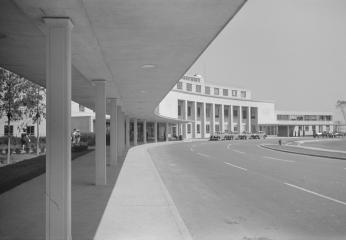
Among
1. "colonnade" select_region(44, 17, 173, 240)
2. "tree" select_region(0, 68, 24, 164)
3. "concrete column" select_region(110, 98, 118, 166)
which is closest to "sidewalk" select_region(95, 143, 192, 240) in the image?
"colonnade" select_region(44, 17, 173, 240)

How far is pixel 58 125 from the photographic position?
21.9 ft

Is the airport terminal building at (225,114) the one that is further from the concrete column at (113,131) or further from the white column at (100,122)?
the white column at (100,122)

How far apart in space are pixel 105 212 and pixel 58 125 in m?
3.02

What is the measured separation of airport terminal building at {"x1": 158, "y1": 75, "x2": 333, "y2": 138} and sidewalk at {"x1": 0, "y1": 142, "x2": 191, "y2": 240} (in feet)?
201

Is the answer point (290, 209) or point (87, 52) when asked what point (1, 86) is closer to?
point (87, 52)

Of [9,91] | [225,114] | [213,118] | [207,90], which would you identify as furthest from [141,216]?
[207,90]

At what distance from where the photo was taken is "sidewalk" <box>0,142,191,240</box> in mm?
7184

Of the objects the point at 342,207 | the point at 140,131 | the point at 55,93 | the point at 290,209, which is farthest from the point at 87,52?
the point at 140,131

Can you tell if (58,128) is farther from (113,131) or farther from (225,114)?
(225,114)

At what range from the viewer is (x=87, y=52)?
32.6ft

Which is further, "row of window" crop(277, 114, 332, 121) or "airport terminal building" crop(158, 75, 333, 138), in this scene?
"row of window" crop(277, 114, 332, 121)

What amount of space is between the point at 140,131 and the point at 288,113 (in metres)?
67.8

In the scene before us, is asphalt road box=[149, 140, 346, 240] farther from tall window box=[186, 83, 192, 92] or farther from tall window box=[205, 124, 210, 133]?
tall window box=[186, 83, 192, 92]

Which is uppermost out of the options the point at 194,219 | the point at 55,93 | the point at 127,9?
the point at 127,9
